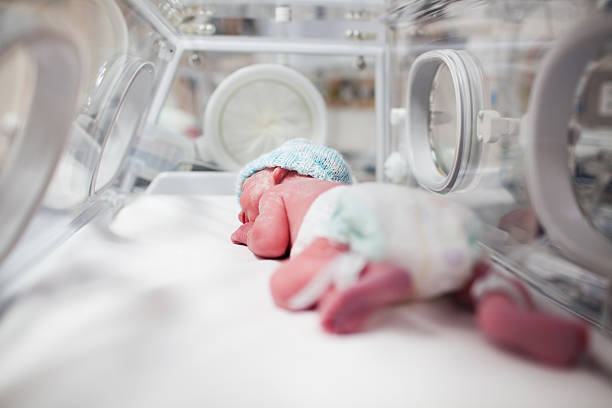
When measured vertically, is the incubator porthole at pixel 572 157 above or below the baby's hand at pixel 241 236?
above

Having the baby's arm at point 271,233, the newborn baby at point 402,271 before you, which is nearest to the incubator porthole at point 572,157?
the newborn baby at point 402,271

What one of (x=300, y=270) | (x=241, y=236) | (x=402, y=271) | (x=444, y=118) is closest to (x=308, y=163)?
(x=241, y=236)

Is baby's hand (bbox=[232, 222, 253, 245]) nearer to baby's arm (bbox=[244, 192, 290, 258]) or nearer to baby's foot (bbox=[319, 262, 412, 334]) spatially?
baby's arm (bbox=[244, 192, 290, 258])

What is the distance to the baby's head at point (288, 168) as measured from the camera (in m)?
1.36

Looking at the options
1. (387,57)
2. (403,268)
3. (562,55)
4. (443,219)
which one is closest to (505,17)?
(562,55)

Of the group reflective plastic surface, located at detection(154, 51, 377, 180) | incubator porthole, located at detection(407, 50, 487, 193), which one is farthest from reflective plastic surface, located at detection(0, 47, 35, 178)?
reflective plastic surface, located at detection(154, 51, 377, 180)

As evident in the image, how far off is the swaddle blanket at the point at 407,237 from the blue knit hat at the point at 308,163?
545mm

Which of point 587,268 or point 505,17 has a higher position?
point 505,17

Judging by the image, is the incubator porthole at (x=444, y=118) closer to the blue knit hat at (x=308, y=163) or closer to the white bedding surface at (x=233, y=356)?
the blue knit hat at (x=308, y=163)

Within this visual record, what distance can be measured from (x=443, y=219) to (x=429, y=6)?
1.07 metres

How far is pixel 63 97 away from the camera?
0.81m

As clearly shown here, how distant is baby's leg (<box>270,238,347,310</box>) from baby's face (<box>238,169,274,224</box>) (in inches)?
20.0

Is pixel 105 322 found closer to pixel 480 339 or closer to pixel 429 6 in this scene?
pixel 480 339

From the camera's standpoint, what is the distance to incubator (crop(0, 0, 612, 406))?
717 millimetres
